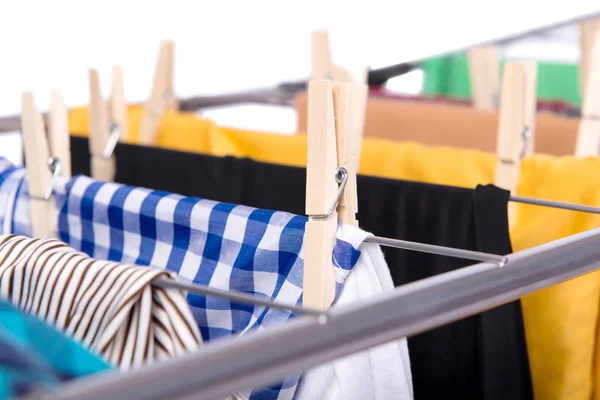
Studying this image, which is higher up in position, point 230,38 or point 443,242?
point 230,38

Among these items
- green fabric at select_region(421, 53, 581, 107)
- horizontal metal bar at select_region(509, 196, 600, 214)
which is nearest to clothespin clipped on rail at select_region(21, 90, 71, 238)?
horizontal metal bar at select_region(509, 196, 600, 214)

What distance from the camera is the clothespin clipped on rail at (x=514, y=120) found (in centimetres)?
78

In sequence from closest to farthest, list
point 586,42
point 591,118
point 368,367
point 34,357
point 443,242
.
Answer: point 34,357
point 368,367
point 443,242
point 591,118
point 586,42

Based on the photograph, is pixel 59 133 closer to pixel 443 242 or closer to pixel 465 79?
pixel 443 242

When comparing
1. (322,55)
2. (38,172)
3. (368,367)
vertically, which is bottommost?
(368,367)

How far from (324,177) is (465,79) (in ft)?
5.33

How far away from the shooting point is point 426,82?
2.10m

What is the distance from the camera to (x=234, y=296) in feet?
Answer: 1.46

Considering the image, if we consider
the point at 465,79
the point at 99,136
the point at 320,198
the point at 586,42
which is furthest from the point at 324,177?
the point at 465,79

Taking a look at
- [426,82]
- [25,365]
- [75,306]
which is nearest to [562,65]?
[426,82]

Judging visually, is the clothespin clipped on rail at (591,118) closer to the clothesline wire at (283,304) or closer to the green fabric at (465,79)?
the clothesline wire at (283,304)

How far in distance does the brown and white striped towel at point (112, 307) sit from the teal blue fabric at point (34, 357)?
0.39 ft

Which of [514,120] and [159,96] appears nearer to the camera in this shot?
[514,120]

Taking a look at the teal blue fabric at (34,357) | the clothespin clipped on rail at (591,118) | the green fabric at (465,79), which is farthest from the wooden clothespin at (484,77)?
the teal blue fabric at (34,357)
